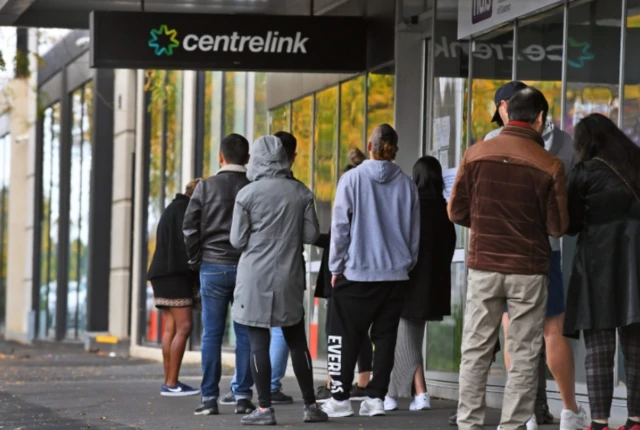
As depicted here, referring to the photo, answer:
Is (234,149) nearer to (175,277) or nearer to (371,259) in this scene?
(371,259)

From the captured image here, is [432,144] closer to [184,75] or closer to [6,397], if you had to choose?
[6,397]

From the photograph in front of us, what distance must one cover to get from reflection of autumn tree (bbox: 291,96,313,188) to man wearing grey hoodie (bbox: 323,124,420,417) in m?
6.08

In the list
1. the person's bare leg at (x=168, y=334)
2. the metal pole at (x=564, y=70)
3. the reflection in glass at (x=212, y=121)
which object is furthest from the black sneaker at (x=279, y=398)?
the reflection in glass at (x=212, y=121)

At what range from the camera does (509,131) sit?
742cm

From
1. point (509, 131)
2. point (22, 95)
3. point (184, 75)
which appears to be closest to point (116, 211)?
point (184, 75)

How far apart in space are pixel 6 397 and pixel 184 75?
8.45 metres

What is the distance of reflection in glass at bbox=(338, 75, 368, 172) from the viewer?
45.7 feet

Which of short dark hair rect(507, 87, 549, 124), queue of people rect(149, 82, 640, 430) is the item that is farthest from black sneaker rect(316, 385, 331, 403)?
short dark hair rect(507, 87, 549, 124)

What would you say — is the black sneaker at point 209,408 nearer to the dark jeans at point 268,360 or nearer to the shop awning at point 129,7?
the dark jeans at point 268,360

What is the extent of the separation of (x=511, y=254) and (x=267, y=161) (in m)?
2.44

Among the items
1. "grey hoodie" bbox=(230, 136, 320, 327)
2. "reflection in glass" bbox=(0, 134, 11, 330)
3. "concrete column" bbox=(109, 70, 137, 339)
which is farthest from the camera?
"reflection in glass" bbox=(0, 134, 11, 330)

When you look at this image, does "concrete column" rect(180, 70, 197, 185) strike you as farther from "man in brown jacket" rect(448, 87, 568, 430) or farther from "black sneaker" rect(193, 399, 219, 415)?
"man in brown jacket" rect(448, 87, 568, 430)

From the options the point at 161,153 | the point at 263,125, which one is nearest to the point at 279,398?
the point at 263,125

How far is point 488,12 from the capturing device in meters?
11.0
